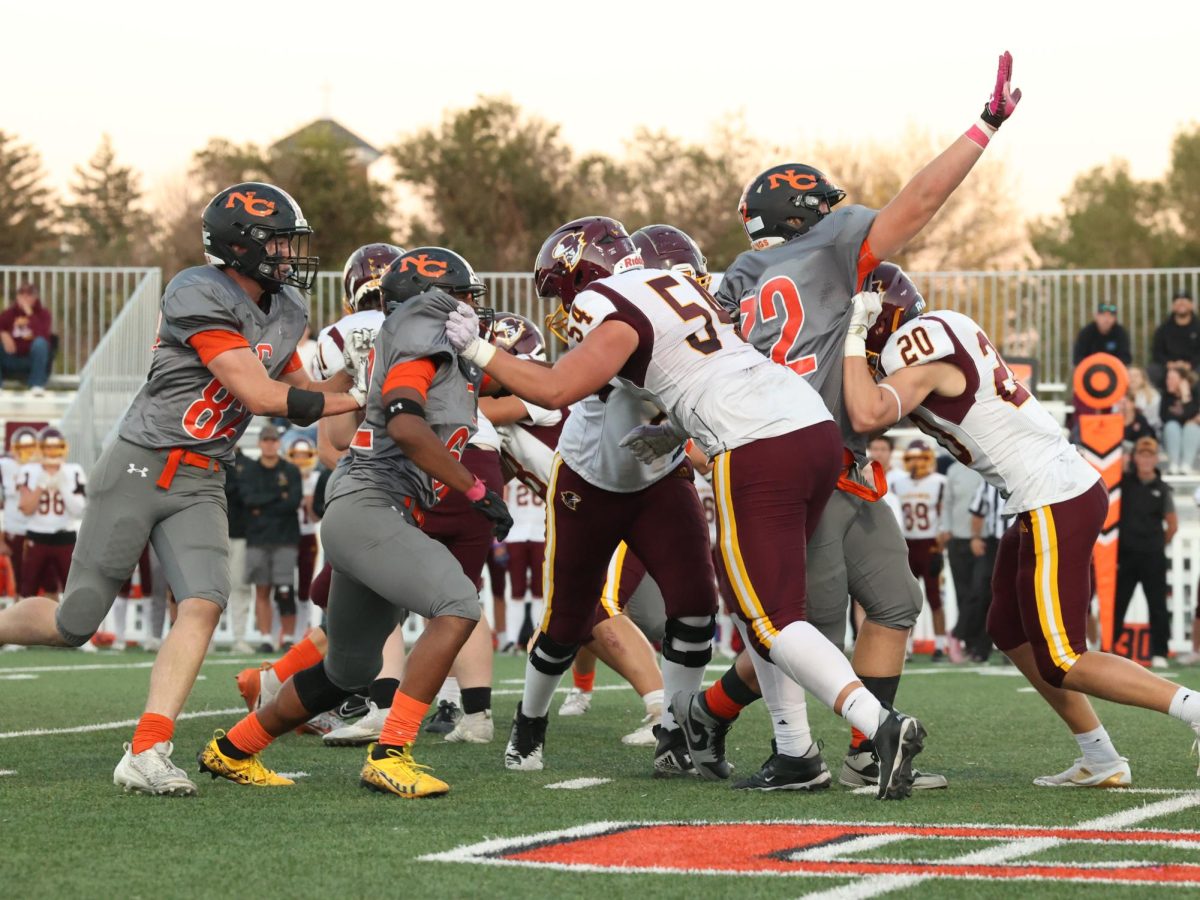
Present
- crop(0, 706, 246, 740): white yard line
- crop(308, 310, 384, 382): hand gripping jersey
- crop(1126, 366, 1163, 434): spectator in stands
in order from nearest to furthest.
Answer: crop(308, 310, 384, 382): hand gripping jersey → crop(0, 706, 246, 740): white yard line → crop(1126, 366, 1163, 434): spectator in stands

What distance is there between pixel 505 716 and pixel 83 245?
48644 millimetres

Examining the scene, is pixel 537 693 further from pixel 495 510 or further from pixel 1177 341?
pixel 1177 341

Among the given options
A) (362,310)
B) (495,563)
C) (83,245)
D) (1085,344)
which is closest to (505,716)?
(362,310)

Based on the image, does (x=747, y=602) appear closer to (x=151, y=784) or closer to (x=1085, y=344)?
(x=151, y=784)

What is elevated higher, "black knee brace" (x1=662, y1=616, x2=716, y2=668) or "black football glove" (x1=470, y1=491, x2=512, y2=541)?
"black football glove" (x1=470, y1=491, x2=512, y2=541)

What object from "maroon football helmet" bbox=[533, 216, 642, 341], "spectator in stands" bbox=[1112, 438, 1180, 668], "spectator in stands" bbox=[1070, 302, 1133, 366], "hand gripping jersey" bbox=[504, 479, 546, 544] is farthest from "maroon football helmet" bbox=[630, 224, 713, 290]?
"spectator in stands" bbox=[1070, 302, 1133, 366]

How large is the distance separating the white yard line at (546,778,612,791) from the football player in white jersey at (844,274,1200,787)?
148 centimetres

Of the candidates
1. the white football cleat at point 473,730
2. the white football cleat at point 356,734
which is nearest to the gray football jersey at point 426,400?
the white football cleat at point 356,734

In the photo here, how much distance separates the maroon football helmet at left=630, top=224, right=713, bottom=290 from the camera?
6465 mm

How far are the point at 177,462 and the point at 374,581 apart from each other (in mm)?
823

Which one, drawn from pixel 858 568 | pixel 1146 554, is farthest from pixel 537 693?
pixel 1146 554

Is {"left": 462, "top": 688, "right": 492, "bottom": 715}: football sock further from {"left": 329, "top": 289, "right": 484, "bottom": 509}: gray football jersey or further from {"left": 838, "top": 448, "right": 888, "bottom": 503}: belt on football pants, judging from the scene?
{"left": 838, "top": 448, "right": 888, "bottom": 503}: belt on football pants

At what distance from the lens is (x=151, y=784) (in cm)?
529

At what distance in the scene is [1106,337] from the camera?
18531 mm
